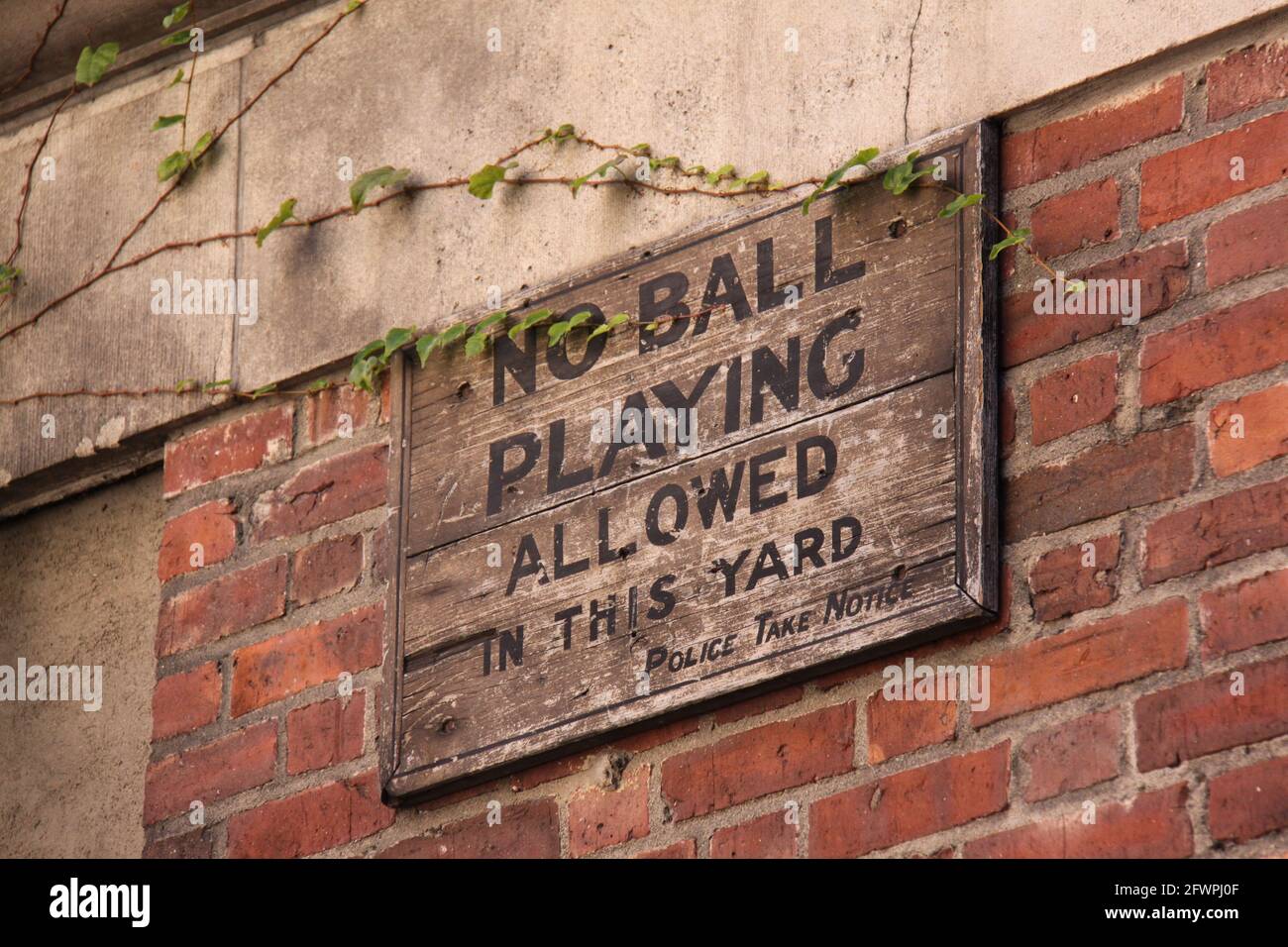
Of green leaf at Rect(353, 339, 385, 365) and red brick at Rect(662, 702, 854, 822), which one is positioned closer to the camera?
red brick at Rect(662, 702, 854, 822)

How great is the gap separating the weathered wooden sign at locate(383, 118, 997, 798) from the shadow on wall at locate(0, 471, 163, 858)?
52 cm

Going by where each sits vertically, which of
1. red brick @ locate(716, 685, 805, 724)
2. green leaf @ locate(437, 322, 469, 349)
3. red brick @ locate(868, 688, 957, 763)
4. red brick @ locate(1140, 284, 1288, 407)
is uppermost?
green leaf @ locate(437, 322, 469, 349)

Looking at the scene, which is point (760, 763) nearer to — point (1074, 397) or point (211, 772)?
point (1074, 397)

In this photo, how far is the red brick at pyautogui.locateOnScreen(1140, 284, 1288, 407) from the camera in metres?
2.57

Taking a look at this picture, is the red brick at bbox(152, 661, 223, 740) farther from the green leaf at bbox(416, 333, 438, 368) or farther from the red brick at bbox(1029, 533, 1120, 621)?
the red brick at bbox(1029, 533, 1120, 621)

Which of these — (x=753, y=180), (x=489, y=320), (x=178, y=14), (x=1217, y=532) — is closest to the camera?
(x=1217, y=532)

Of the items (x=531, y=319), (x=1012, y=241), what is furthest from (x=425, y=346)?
(x=1012, y=241)

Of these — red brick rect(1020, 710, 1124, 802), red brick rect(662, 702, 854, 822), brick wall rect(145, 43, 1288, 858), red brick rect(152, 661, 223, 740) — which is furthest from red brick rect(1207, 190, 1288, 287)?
red brick rect(152, 661, 223, 740)

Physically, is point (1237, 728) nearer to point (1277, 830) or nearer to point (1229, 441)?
point (1277, 830)

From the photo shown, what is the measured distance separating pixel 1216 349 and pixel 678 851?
0.81 metres

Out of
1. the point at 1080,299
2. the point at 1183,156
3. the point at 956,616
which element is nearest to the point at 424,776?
the point at 956,616

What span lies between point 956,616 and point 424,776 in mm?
709

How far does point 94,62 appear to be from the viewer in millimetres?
3545

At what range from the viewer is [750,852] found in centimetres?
271
